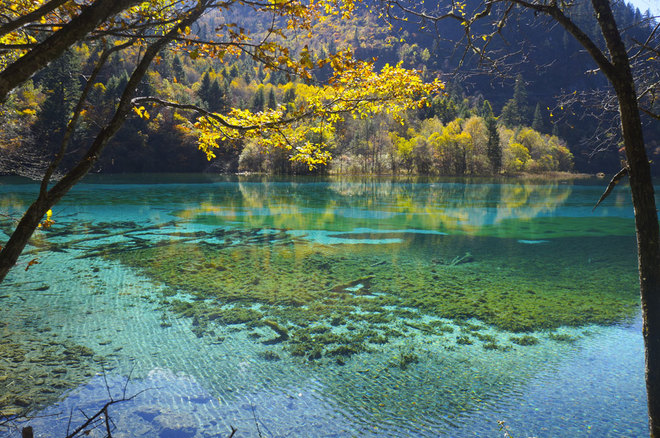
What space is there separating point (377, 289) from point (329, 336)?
2697 mm

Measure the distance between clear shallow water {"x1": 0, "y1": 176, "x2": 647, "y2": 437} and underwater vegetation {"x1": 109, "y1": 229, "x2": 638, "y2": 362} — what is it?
0.05 metres

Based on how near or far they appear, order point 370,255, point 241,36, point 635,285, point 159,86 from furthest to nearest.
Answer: point 159,86 < point 370,255 < point 635,285 < point 241,36

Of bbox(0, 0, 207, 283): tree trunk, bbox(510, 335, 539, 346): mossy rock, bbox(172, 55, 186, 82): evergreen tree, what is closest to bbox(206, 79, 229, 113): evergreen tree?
bbox(172, 55, 186, 82): evergreen tree

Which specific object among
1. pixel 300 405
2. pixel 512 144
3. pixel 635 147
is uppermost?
pixel 512 144

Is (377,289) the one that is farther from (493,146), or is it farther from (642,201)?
(493,146)

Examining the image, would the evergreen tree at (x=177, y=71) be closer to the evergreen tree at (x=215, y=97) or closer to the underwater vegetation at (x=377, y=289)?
the evergreen tree at (x=215, y=97)

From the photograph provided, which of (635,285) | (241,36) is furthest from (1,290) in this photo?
(635,285)

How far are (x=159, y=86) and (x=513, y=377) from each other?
8295 centimetres

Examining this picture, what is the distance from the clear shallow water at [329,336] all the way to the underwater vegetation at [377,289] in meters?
0.05

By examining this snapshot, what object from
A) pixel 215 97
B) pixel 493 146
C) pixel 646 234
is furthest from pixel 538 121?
pixel 646 234

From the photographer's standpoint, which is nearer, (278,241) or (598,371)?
(598,371)

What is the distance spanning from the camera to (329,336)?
6.74 meters

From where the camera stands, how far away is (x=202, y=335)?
22.1ft

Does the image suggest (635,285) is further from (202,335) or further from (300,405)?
(202,335)
